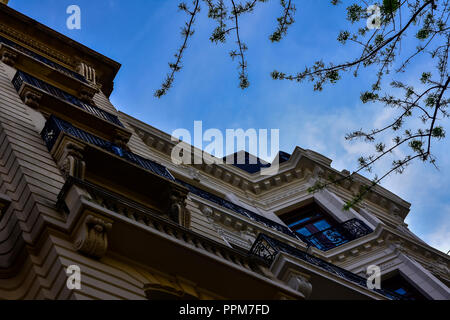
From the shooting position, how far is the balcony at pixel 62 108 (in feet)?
54.5

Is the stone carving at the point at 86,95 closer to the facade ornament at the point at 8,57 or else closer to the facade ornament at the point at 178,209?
the facade ornament at the point at 8,57

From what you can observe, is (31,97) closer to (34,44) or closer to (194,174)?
(34,44)

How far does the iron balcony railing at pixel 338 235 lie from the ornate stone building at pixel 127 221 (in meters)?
0.06

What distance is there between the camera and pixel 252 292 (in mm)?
11750

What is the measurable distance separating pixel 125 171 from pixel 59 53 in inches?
509

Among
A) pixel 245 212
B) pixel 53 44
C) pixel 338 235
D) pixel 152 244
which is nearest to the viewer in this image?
pixel 152 244

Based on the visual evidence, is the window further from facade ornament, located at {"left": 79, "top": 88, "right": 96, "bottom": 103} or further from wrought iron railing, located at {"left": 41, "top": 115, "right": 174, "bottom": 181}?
facade ornament, located at {"left": 79, "top": 88, "right": 96, "bottom": 103}

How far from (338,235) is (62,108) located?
492 inches

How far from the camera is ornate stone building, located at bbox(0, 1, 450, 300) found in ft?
32.4

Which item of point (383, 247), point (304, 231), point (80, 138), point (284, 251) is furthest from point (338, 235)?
point (80, 138)

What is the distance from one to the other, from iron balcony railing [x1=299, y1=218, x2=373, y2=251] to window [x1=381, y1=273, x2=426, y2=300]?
205cm

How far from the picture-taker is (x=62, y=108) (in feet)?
56.2

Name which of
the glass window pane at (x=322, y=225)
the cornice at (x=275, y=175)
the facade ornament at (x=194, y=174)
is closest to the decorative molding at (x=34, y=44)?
the cornice at (x=275, y=175)
